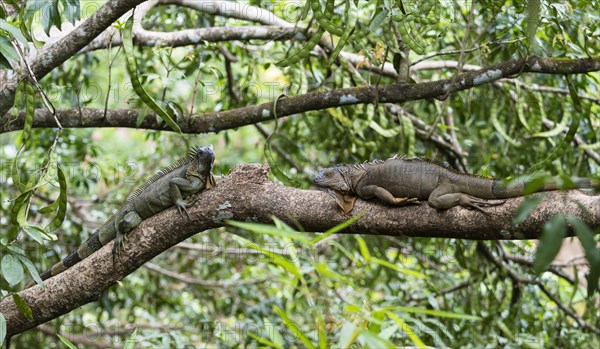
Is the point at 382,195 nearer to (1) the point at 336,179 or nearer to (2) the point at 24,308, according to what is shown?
(1) the point at 336,179

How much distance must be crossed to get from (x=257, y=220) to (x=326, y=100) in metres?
1.08

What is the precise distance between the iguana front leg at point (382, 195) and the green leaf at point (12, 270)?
5.23 ft

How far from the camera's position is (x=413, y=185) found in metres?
3.54

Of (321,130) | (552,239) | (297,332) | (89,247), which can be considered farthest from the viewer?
(321,130)

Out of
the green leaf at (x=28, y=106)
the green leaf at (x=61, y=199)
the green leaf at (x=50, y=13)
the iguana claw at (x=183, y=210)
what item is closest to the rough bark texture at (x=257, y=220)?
the iguana claw at (x=183, y=210)

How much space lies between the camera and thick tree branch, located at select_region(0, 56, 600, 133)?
13.0 ft

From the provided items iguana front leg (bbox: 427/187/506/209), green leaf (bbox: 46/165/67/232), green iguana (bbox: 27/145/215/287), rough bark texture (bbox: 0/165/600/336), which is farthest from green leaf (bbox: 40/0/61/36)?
iguana front leg (bbox: 427/187/506/209)

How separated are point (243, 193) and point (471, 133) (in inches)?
134

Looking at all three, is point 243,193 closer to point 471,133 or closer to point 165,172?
point 165,172

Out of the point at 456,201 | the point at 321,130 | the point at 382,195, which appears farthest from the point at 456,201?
the point at 321,130

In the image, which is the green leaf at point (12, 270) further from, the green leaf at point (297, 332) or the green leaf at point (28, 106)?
the green leaf at point (297, 332)

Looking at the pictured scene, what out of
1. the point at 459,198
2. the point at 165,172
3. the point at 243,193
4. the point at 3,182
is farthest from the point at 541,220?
the point at 3,182

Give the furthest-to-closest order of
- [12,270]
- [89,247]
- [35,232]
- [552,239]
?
[89,247] → [35,232] → [12,270] → [552,239]

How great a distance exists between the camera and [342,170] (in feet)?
12.8
